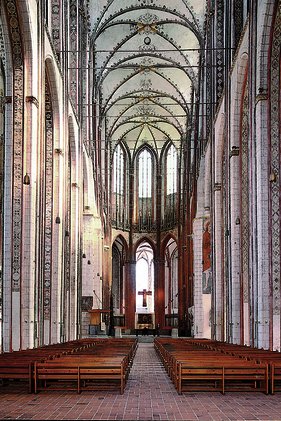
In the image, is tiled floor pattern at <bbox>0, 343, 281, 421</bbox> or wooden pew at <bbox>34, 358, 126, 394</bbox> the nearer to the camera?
tiled floor pattern at <bbox>0, 343, 281, 421</bbox>

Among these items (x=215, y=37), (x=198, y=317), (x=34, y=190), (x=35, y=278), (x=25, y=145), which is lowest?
(x=198, y=317)

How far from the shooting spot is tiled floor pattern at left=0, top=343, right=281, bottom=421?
1007cm

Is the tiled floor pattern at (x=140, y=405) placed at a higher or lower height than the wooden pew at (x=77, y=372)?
lower

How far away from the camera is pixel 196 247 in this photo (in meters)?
44.2

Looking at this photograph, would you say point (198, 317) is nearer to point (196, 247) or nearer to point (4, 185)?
point (196, 247)

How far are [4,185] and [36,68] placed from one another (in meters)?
3.92

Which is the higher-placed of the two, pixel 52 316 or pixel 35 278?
pixel 35 278

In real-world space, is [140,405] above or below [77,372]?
below

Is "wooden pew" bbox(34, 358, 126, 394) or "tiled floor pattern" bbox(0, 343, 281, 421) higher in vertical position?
"wooden pew" bbox(34, 358, 126, 394)

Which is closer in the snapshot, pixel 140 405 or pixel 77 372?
pixel 140 405

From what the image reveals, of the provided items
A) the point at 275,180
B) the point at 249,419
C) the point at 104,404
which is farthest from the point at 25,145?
the point at 249,419

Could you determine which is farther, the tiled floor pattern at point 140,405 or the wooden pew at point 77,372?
the wooden pew at point 77,372

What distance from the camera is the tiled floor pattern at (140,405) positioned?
10.1 m

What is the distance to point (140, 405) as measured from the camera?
37.1ft
